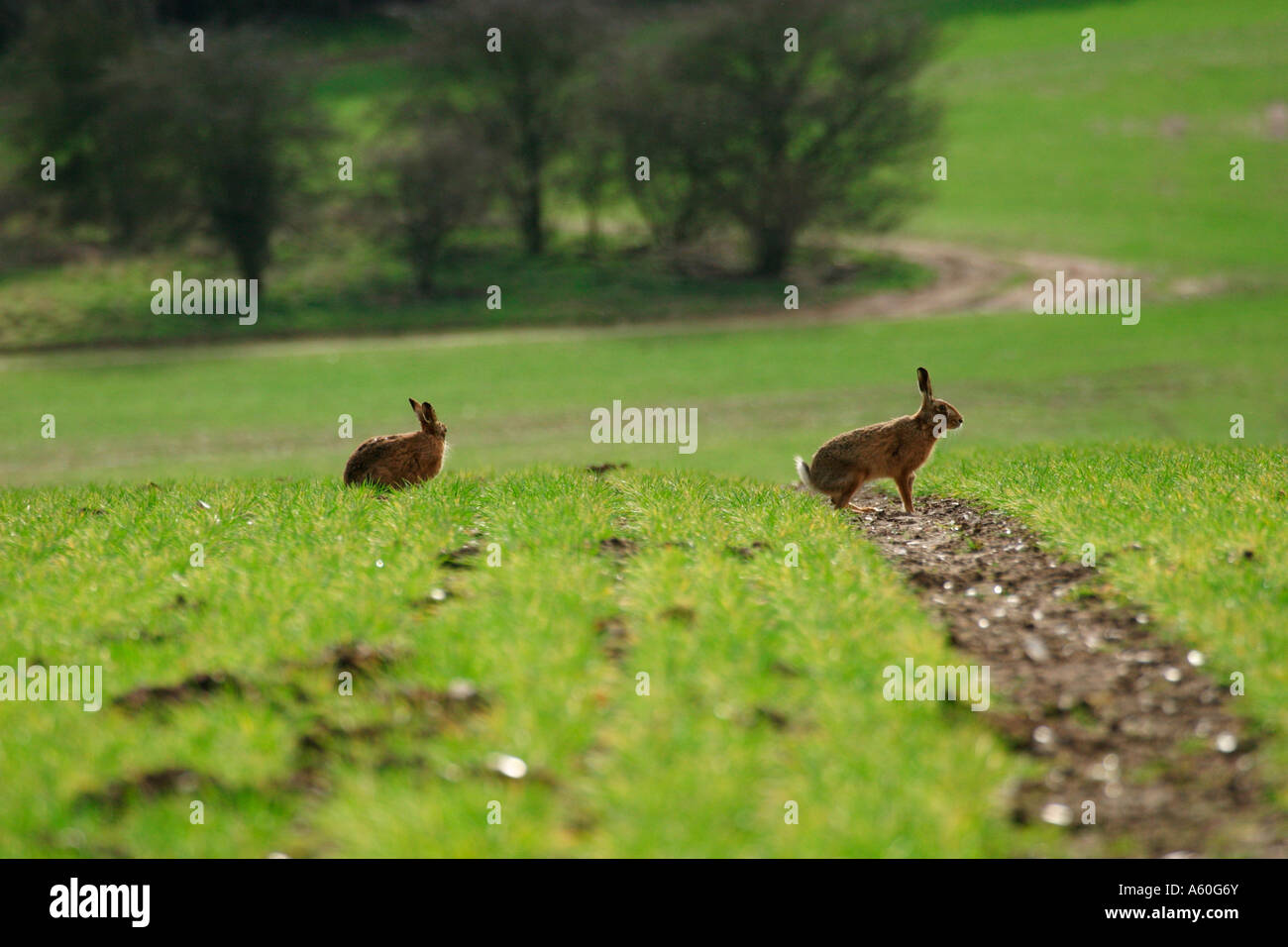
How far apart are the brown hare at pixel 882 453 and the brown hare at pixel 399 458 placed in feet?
13.9

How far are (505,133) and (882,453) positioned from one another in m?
54.7

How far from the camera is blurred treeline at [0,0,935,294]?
5653 centimetres

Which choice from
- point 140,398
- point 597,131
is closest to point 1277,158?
point 597,131

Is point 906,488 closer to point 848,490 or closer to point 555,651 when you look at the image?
point 848,490

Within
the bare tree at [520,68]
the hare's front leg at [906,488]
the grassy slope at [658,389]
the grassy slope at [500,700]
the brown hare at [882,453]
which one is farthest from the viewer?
the bare tree at [520,68]

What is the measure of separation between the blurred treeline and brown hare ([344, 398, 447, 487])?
1809 inches

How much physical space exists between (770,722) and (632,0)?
361 feet

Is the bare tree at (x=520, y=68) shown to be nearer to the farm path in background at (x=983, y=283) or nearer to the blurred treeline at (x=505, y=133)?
the blurred treeline at (x=505, y=133)

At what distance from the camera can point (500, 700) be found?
6.92 metres

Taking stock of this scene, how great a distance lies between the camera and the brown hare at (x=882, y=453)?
1212 cm

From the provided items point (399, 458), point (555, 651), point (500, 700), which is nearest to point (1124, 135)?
point (399, 458)

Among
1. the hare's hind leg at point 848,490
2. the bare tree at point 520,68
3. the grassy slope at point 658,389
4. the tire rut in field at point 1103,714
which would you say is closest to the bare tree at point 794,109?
the bare tree at point 520,68

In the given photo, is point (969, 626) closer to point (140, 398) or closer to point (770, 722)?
point (770, 722)

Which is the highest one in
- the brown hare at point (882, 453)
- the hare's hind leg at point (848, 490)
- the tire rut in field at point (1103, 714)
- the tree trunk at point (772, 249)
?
the tree trunk at point (772, 249)
